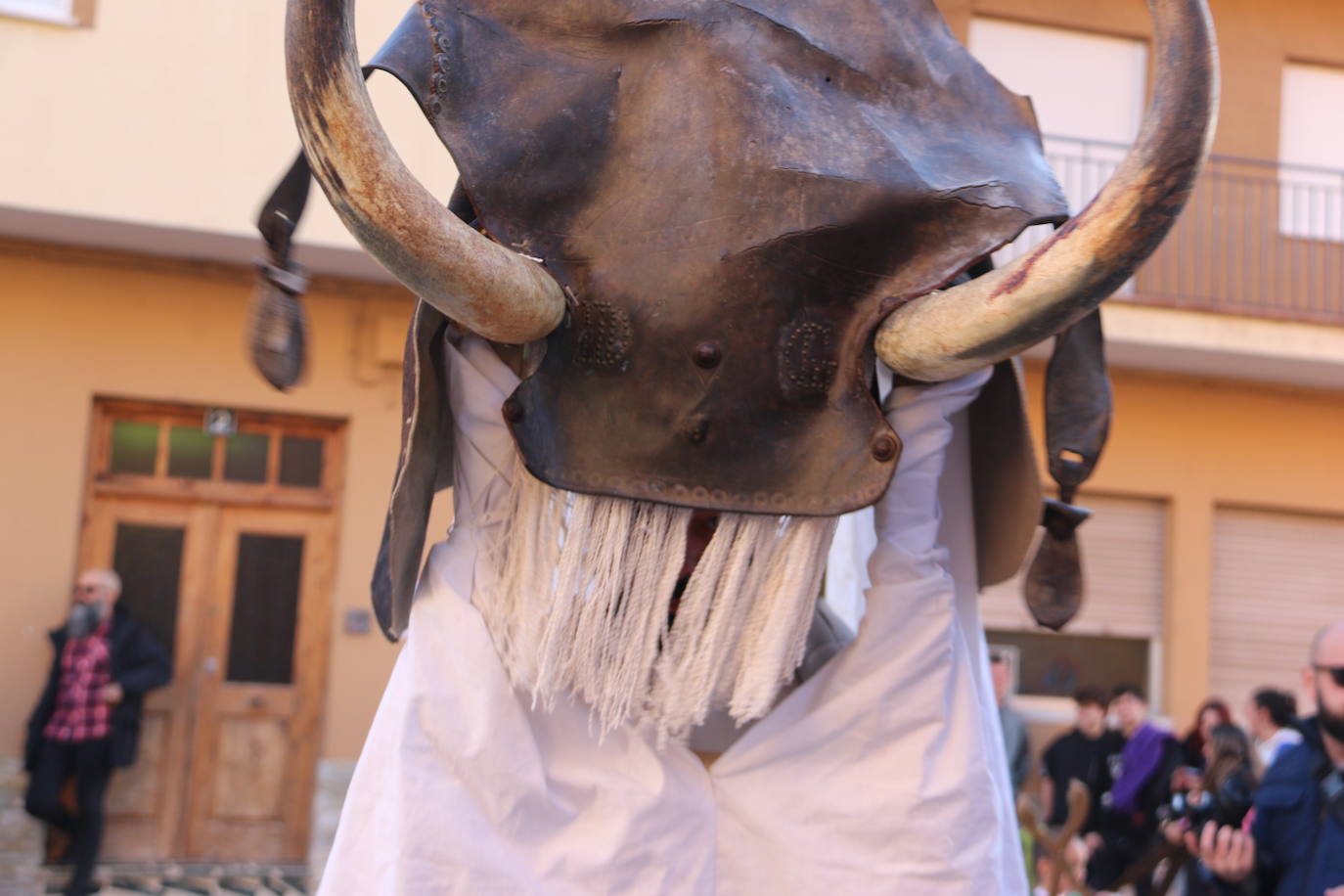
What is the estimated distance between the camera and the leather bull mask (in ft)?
6.48

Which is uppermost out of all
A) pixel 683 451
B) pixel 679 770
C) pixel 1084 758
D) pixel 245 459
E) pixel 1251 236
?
pixel 1251 236

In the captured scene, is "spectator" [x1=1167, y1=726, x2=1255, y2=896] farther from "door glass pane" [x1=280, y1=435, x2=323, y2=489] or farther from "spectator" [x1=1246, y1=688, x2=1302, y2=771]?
"door glass pane" [x1=280, y1=435, x2=323, y2=489]

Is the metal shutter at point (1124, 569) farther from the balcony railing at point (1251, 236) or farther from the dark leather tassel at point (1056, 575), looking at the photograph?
the dark leather tassel at point (1056, 575)

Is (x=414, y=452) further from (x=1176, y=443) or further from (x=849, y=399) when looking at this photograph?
(x=1176, y=443)

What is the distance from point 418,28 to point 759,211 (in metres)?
0.53

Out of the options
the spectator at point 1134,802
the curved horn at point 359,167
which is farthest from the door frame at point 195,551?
the curved horn at point 359,167

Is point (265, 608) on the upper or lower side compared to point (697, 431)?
lower

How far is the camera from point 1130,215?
1678 millimetres

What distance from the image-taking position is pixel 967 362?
1896 mm

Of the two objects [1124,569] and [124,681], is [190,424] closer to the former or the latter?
[124,681]

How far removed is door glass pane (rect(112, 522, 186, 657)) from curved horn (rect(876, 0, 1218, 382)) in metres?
8.03

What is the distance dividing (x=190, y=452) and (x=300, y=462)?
640 millimetres

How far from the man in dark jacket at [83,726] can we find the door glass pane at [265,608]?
1.05 m

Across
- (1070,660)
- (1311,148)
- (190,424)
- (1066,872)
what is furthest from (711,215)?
(1311,148)
